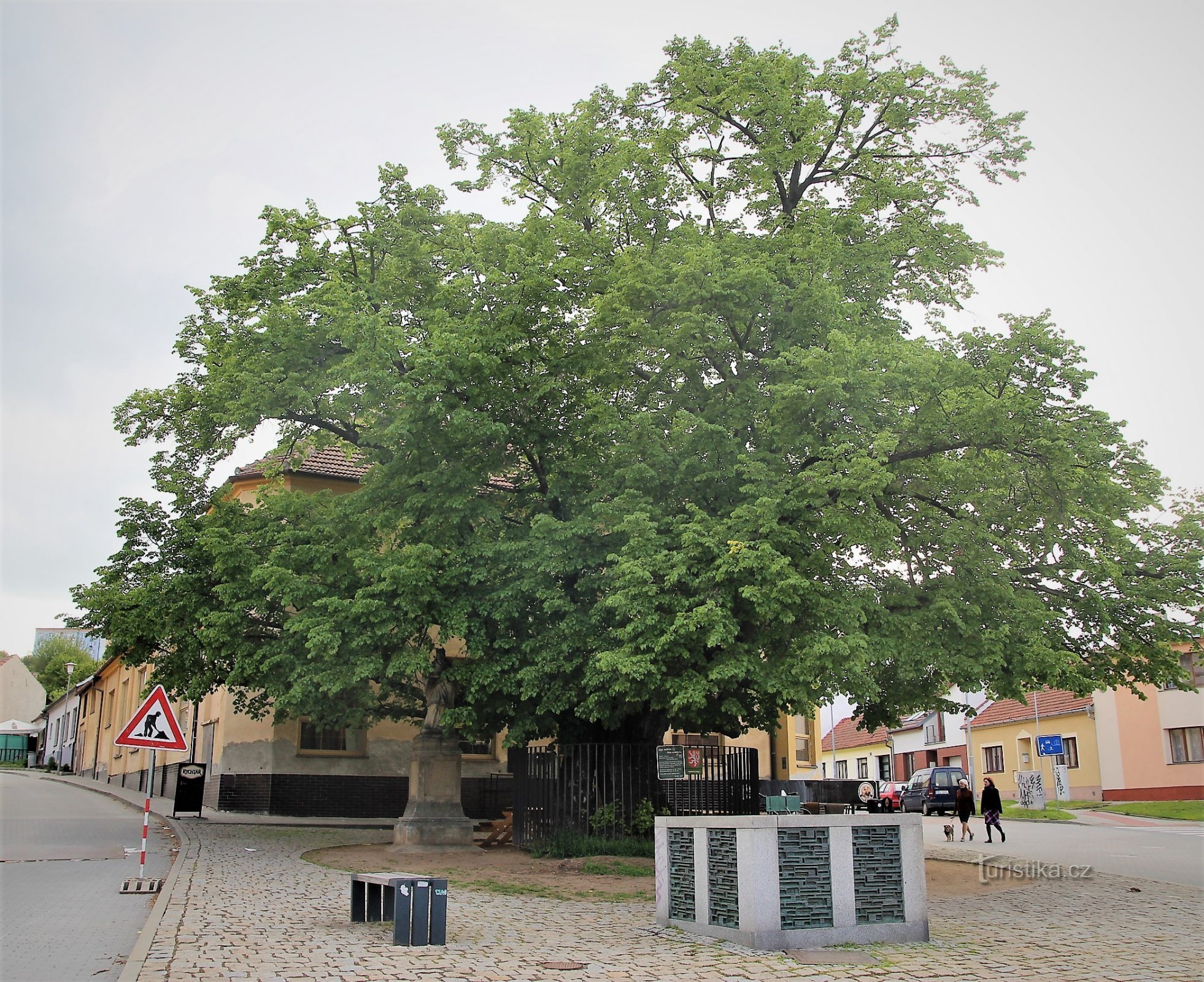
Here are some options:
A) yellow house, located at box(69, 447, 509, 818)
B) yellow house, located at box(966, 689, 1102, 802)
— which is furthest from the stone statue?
yellow house, located at box(966, 689, 1102, 802)

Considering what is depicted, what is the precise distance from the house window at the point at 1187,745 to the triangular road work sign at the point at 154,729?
40.1m

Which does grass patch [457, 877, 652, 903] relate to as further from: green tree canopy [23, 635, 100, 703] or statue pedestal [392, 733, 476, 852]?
green tree canopy [23, 635, 100, 703]

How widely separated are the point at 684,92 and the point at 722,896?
48.5 ft

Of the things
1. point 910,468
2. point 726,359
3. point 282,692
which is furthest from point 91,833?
point 910,468

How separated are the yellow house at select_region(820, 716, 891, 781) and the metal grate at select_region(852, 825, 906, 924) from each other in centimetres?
6197

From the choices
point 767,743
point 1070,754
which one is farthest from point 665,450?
point 1070,754

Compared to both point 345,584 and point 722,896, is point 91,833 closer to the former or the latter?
point 345,584

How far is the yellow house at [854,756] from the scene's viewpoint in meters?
75.7

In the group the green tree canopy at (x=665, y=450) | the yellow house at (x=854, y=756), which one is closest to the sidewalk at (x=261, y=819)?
the green tree canopy at (x=665, y=450)

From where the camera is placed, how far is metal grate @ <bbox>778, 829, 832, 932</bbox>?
395 inches

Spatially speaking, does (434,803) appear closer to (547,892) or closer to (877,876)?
(547,892)

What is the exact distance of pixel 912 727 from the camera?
224 feet

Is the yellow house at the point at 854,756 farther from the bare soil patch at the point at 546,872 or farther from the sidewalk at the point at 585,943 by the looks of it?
the sidewalk at the point at 585,943

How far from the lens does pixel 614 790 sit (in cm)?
1823
